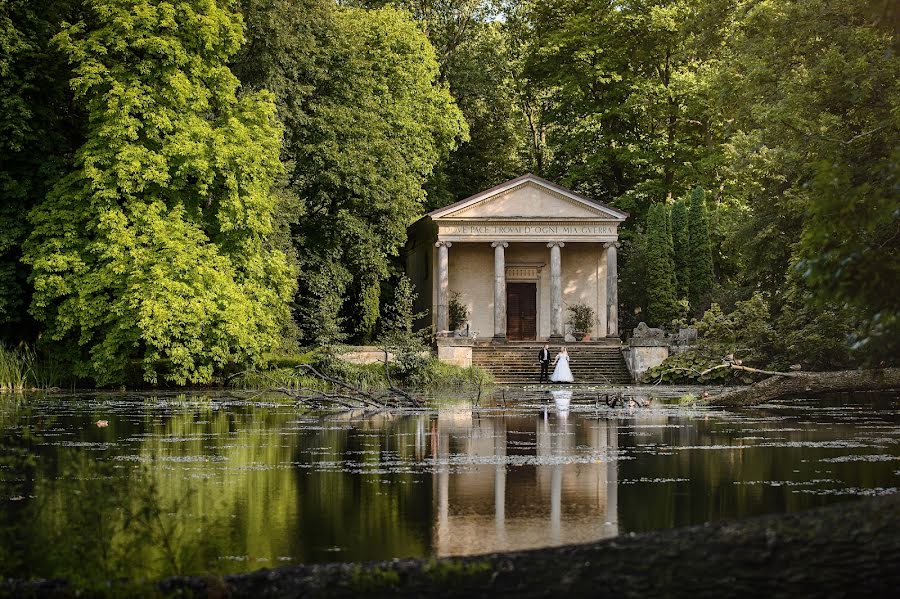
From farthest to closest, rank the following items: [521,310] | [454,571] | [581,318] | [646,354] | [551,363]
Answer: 1. [521,310]
2. [581,318]
3. [551,363]
4. [646,354]
5. [454,571]

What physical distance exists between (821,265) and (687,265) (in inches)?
1754

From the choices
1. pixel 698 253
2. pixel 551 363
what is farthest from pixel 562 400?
pixel 698 253

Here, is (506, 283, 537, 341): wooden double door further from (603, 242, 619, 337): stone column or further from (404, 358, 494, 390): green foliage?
(404, 358, 494, 390): green foliage

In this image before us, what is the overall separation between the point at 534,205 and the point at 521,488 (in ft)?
127

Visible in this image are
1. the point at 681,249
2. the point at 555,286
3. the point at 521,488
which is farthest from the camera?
the point at 681,249

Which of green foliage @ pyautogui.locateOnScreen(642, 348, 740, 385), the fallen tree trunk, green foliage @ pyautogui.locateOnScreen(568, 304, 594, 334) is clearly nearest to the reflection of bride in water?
the fallen tree trunk

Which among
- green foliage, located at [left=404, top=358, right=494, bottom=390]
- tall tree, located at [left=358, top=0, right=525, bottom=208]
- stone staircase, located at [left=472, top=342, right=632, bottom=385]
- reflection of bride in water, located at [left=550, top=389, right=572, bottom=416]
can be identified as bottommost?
reflection of bride in water, located at [left=550, top=389, right=572, bottom=416]

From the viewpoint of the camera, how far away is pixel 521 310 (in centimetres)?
5441

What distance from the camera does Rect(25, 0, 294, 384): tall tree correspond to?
35.1 meters

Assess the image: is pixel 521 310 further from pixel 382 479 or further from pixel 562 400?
pixel 382 479

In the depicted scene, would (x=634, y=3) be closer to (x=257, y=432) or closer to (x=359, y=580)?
(x=257, y=432)

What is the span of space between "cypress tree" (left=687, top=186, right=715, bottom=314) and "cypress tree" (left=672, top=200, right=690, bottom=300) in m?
0.23

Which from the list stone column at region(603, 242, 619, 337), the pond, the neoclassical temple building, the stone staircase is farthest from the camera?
the neoclassical temple building

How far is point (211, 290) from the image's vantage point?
36438mm
